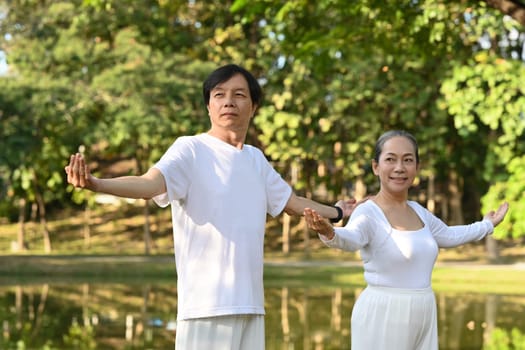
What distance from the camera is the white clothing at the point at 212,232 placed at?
4.13 meters

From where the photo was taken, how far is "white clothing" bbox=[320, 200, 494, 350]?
471 centimetres

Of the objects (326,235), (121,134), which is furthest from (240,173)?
(121,134)

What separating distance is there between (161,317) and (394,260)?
9.55 m

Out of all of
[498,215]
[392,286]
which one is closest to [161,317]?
[498,215]

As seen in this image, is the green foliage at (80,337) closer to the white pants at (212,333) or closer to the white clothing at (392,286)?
the white clothing at (392,286)

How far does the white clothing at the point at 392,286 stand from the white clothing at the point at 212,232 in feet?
2.14

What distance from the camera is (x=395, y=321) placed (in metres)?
4.71

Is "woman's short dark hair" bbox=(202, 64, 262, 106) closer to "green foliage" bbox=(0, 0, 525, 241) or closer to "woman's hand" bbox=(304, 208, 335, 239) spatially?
"woman's hand" bbox=(304, 208, 335, 239)

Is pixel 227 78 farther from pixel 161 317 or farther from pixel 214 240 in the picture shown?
pixel 161 317

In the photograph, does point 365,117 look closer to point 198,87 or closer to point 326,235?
point 198,87

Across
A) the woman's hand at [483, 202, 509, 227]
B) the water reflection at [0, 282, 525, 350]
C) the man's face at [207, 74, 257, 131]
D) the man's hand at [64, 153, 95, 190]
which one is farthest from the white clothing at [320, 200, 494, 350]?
the water reflection at [0, 282, 525, 350]

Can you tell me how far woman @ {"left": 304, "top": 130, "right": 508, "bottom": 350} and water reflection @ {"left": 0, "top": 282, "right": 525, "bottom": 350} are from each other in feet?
20.7

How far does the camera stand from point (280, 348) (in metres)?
10.9

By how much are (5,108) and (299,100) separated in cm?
711
